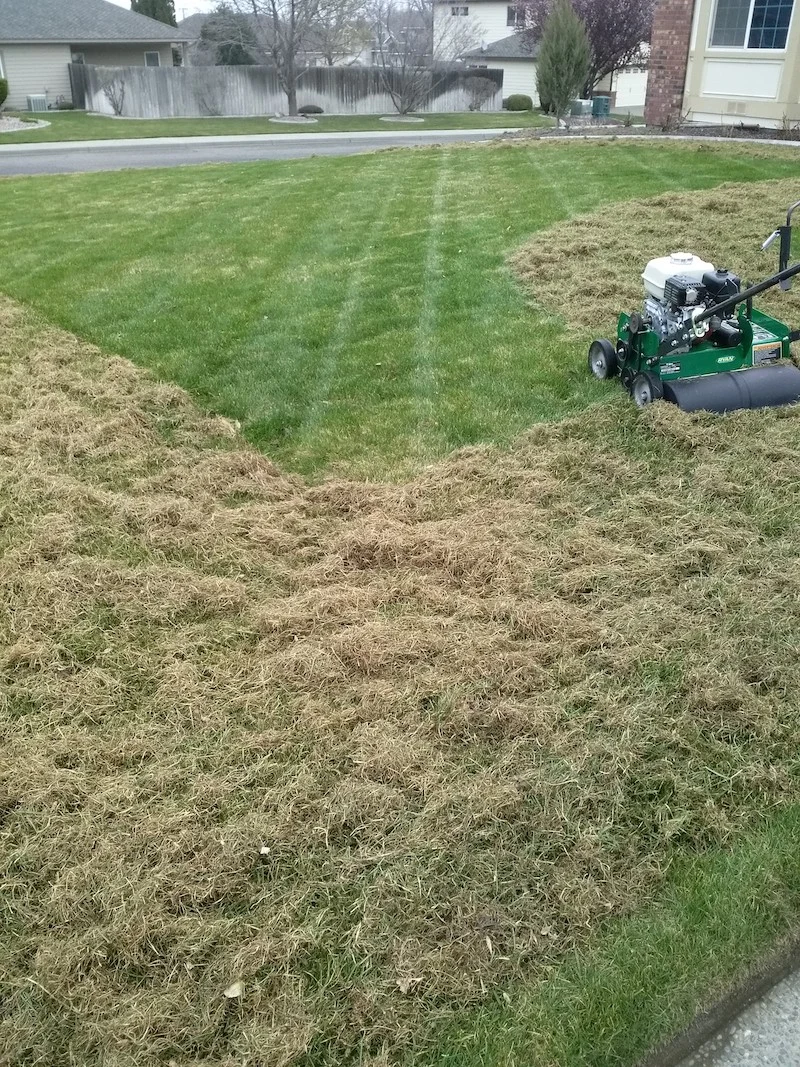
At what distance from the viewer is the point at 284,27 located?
3097 centimetres

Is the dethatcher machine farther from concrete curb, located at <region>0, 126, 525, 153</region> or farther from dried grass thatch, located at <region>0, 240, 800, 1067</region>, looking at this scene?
concrete curb, located at <region>0, 126, 525, 153</region>

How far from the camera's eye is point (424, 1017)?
90.2 inches

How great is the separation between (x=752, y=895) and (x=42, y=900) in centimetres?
212

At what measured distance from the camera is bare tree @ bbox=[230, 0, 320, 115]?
1191 inches

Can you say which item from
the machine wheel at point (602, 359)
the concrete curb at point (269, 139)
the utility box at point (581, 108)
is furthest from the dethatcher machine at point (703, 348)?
the utility box at point (581, 108)

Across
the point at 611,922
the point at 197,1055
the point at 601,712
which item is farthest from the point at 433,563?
the point at 197,1055

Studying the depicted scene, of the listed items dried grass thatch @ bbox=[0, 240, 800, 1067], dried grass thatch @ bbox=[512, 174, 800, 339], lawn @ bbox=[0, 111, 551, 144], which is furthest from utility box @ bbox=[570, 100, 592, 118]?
dried grass thatch @ bbox=[0, 240, 800, 1067]

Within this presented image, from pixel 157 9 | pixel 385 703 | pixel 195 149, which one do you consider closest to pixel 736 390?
pixel 385 703

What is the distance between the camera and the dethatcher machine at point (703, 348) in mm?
5293

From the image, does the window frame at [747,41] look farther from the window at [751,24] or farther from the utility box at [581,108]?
the utility box at [581,108]

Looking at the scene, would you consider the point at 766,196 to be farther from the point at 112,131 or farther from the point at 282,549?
the point at 112,131

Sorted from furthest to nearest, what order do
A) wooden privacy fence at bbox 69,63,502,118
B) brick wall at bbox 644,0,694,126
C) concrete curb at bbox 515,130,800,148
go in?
wooden privacy fence at bbox 69,63,502,118 < brick wall at bbox 644,0,694,126 < concrete curb at bbox 515,130,800,148

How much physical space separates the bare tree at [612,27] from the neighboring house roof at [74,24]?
55.2ft

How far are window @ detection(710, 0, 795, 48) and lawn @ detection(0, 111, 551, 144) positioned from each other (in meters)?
7.48
